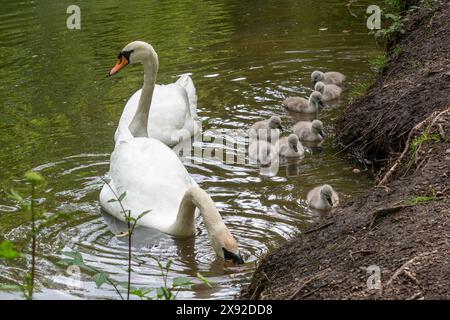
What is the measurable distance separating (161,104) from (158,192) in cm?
282

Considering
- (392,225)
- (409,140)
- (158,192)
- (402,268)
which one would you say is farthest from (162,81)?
(402,268)

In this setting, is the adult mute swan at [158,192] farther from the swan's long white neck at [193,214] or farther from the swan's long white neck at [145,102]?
the swan's long white neck at [145,102]

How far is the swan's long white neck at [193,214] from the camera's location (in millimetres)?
6680

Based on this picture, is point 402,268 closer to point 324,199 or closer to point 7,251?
point 7,251

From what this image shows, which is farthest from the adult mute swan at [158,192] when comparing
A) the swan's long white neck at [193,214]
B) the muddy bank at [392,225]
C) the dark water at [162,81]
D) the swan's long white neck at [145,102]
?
the muddy bank at [392,225]

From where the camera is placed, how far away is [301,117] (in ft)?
34.8

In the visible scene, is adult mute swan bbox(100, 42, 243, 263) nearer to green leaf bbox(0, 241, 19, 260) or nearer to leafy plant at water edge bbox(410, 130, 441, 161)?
leafy plant at water edge bbox(410, 130, 441, 161)

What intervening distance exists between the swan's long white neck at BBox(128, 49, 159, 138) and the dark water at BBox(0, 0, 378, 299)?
408mm

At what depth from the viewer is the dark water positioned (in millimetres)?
7145

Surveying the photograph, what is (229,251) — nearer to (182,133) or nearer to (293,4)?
(182,133)

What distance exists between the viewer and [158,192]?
773 centimetres

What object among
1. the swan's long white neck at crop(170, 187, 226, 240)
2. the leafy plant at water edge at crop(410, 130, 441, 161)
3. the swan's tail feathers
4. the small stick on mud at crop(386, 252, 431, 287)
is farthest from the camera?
the swan's tail feathers

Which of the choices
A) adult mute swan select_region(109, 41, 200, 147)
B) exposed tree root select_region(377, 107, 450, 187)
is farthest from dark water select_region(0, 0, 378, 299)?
exposed tree root select_region(377, 107, 450, 187)
